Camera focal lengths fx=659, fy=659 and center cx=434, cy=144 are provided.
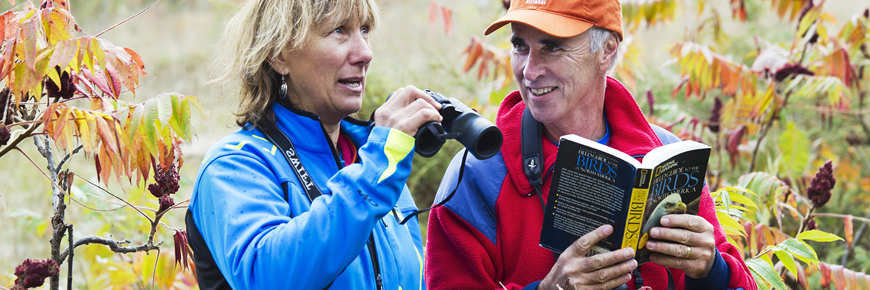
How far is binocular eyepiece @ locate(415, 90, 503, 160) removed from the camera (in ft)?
5.12

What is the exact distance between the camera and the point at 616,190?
63.0 inches

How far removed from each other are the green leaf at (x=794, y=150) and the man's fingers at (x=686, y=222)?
347cm

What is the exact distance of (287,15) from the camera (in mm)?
1752

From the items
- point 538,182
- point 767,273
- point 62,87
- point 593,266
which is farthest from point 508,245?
point 62,87

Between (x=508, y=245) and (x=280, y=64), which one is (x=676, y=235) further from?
(x=280, y=64)

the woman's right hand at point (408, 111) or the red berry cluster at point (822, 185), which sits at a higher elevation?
the woman's right hand at point (408, 111)

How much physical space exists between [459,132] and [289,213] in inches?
18.2

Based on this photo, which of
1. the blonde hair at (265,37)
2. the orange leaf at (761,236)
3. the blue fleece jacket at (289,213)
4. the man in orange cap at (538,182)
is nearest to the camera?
the blue fleece jacket at (289,213)

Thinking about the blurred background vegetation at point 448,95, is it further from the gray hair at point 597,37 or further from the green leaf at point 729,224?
the green leaf at point 729,224

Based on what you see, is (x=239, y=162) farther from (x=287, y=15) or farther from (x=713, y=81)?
(x=713, y=81)

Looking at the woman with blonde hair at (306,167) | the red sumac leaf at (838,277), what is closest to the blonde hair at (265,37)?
the woman with blonde hair at (306,167)

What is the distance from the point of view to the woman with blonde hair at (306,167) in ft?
4.68

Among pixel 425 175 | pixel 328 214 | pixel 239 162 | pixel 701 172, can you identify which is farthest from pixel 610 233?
pixel 425 175

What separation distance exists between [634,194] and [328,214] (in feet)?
2.36
